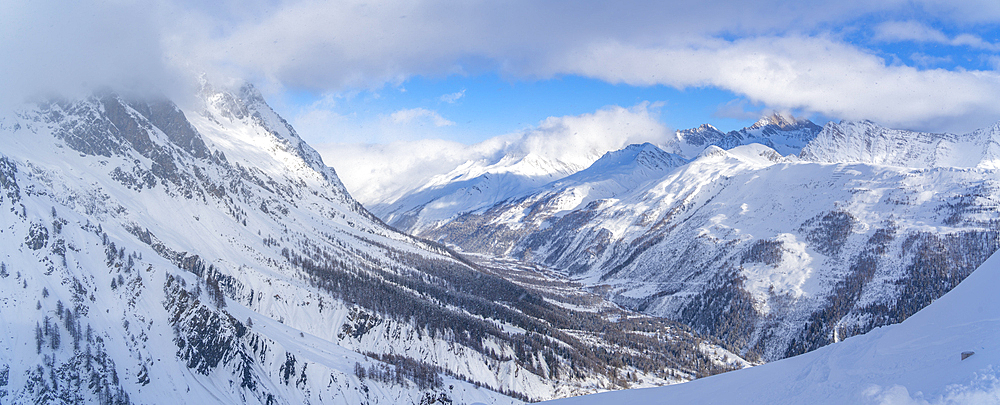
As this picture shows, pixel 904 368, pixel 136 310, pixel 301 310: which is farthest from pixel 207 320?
pixel 904 368

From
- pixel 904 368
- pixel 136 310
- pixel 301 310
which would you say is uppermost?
pixel 301 310

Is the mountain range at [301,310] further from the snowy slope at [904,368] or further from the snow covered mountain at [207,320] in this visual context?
the snowy slope at [904,368]

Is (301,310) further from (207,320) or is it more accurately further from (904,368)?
(904,368)

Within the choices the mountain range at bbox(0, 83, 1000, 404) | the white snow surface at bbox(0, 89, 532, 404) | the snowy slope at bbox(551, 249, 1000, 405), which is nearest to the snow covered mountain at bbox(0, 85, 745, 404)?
the white snow surface at bbox(0, 89, 532, 404)

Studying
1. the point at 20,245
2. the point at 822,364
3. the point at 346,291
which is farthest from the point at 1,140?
the point at 822,364

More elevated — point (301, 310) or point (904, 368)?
point (301, 310)

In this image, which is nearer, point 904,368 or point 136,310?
point 904,368
